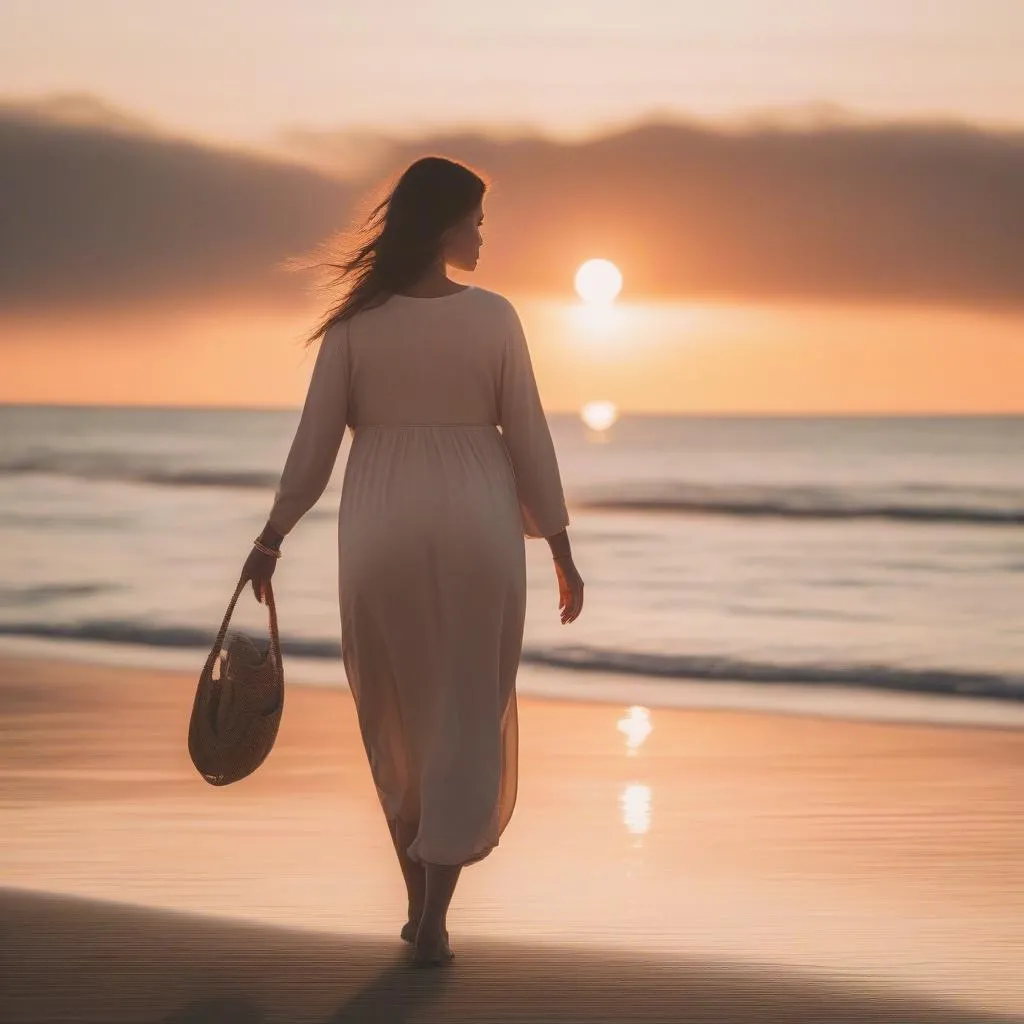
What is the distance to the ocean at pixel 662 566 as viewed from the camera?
10992 millimetres

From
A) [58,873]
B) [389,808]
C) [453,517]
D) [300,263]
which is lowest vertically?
[58,873]

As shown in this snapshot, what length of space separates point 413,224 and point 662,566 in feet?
48.2

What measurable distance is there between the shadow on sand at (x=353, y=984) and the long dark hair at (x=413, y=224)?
1459mm

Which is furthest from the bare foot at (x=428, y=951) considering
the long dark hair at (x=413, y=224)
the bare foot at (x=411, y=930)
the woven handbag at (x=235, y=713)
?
the long dark hair at (x=413, y=224)

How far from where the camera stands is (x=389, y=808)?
4.06 meters

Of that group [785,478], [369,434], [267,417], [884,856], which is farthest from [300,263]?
[267,417]

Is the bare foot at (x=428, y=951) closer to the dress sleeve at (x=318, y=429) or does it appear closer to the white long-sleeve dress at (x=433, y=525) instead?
the white long-sleeve dress at (x=433, y=525)

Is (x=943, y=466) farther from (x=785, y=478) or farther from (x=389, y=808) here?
(x=389, y=808)

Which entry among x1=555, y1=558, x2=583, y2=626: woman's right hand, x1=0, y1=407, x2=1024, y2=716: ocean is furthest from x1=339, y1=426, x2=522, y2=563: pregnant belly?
x1=0, y1=407, x2=1024, y2=716: ocean

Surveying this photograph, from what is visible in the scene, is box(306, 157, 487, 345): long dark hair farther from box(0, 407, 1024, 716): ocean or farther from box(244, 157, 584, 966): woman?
box(0, 407, 1024, 716): ocean

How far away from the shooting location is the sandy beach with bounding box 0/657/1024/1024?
379 cm

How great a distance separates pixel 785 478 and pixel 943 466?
18.0 feet

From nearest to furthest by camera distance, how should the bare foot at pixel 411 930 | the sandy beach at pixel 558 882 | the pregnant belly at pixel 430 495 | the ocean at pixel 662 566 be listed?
the sandy beach at pixel 558 882, the pregnant belly at pixel 430 495, the bare foot at pixel 411 930, the ocean at pixel 662 566

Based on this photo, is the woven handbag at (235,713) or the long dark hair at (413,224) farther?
the woven handbag at (235,713)
